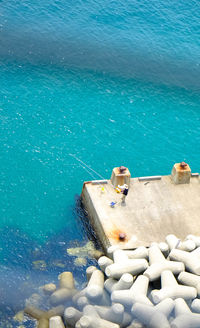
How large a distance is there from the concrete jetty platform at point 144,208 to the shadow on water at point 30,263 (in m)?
2.05

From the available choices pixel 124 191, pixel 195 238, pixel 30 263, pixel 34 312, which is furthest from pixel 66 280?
pixel 195 238

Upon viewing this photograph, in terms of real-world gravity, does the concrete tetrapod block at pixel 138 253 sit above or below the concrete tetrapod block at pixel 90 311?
above

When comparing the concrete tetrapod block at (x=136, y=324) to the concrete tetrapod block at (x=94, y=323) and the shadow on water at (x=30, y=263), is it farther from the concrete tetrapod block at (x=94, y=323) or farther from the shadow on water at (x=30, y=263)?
the shadow on water at (x=30, y=263)

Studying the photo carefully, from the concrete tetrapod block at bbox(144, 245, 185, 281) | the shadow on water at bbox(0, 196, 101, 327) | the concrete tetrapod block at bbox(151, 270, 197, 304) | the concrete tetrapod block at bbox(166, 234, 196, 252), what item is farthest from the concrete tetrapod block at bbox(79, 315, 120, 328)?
the concrete tetrapod block at bbox(166, 234, 196, 252)

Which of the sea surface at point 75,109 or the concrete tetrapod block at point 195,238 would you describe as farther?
the sea surface at point 75,109

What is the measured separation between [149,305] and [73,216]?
12.5 meters

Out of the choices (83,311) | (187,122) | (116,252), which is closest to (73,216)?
(116,252)

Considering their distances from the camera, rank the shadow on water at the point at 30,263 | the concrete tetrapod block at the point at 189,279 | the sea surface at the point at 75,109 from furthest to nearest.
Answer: the sea surface at the point at 75,109 < the shadow on water at the point at 30,263 < the concrete tetrapod block at the point at 189,279

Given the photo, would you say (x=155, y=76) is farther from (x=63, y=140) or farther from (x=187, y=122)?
(x=63, y=140)

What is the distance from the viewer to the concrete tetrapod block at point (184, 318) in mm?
27906

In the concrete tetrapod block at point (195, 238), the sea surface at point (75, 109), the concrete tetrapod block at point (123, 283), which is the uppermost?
the sea surface at point (75, 109)

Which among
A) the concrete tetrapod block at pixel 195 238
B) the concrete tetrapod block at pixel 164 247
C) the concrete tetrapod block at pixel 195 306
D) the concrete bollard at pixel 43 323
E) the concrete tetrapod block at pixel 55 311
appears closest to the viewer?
the concrete tetrapod block at pixel 195 306

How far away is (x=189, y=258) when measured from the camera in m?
31.5

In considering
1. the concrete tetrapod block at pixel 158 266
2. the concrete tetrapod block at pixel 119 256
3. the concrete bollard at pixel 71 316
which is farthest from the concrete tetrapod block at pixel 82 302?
the concrete tetrapod block at pixel 158 266
